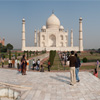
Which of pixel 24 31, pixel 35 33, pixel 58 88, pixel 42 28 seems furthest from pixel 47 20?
pixel 58 88

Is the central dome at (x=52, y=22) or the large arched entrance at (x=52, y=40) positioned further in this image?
the large arched entrance at (x=52, y=40)

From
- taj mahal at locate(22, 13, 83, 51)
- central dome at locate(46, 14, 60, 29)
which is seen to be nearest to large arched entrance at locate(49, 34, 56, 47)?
taj mahal at locate(22, 13, 83, 51)

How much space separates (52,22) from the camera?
46.5 metres

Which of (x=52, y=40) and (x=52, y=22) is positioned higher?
(x=52, y=22)

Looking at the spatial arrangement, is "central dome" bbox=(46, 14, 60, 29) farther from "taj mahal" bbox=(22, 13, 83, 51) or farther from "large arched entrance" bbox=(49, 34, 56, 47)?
"large arched entrance" bbox=(49, 34, 56, 47)

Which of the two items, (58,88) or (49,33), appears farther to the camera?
(49,33)

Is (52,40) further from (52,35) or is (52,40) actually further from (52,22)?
(52,22)

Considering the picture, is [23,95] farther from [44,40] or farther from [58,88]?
[44,40]

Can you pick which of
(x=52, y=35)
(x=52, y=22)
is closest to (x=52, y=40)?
(x=52, y=35)

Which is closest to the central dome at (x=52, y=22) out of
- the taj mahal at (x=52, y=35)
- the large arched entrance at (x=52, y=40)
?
the taj mahal at (x=52, y=35)

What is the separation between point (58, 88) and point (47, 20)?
44795 millimetres

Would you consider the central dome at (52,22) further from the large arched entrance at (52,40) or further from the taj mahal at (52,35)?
the large arched entrance at (52,40)

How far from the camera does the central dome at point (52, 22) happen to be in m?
46.6

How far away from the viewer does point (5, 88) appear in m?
4.45
